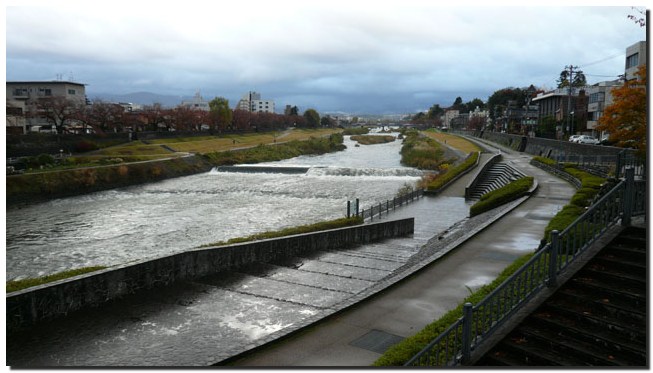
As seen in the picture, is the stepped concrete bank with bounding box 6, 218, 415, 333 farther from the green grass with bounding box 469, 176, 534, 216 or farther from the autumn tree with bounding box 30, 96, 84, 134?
the autumn tree with bounding box 30, 96, 84, 134

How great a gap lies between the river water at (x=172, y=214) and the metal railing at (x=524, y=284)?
894 cm

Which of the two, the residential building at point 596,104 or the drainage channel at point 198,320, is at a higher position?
the residential building at point 596,104

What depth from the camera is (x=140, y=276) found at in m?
12.8

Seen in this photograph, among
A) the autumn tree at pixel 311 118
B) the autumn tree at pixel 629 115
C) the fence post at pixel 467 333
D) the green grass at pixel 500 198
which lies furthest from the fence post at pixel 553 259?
the autumn tree at pixel 311 118

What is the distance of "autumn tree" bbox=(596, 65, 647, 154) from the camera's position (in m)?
19.4

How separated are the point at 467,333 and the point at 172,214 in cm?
2907

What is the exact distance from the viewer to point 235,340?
10.0 meters

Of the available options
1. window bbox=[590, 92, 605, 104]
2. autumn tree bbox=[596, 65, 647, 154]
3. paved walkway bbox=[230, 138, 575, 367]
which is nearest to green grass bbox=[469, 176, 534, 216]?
autumn tree bbox=[596, 65, 647, 154]

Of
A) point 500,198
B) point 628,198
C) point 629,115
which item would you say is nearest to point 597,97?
point 500,198

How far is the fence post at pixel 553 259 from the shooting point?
28.2ft

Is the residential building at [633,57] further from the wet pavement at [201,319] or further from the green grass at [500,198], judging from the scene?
the wet pavement at [201,319]

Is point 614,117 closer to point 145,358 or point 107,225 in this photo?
point 145,358

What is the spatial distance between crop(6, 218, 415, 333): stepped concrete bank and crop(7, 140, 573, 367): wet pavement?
0.92 ft

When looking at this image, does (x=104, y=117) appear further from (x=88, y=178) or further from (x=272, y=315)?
(x=272, y=315)
